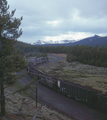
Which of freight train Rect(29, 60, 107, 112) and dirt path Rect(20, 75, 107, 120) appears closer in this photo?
dirt path Rect(20, 75, 107, 120)

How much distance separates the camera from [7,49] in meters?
8.09

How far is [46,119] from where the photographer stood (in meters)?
9.74

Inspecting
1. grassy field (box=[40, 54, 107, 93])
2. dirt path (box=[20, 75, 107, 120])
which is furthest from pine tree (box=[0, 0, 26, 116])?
grassy field (box=[40, 54, 107, 93])

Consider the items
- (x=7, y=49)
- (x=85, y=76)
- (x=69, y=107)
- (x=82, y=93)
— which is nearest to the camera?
(x=7, y=49)

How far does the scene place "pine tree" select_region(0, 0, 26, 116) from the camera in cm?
794

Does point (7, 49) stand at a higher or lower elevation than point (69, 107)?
higher

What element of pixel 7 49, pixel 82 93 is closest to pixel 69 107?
pixel 82 93

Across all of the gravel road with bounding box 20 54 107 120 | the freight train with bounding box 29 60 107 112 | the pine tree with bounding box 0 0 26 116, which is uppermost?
the pine tree with bounding box 0 0 26 116

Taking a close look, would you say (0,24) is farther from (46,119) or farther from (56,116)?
(56,116)

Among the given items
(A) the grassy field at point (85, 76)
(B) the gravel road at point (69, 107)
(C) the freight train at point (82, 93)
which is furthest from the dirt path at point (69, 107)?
(A) the grassy field at point (85, 76)

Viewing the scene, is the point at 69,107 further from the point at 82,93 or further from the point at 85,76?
the point at 85,76

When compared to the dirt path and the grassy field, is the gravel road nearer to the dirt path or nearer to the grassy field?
the dirt path

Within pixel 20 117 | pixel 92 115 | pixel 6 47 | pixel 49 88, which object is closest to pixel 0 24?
pixel 6 47

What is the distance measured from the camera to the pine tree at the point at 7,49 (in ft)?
26.0
